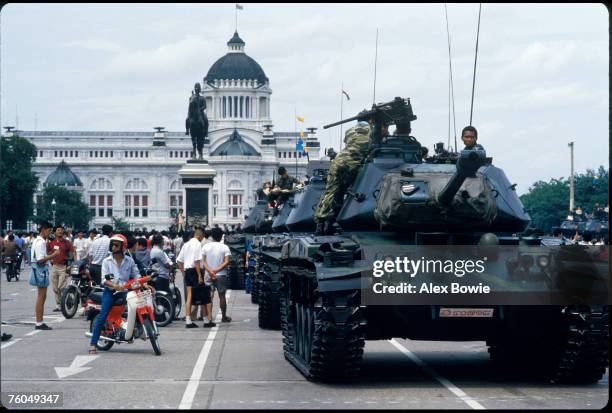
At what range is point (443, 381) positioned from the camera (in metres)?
15.2

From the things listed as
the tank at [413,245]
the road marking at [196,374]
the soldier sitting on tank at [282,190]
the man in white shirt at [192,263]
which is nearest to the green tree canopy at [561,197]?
the soldier sitting on tank at [282,190]

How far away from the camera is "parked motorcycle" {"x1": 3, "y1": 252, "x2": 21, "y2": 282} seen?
47.0 m

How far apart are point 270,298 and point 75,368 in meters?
6.79

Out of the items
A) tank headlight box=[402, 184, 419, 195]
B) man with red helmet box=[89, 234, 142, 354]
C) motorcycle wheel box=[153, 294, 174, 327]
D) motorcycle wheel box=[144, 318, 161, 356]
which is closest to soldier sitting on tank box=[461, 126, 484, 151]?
tank headlight box=[402, 184, 419, 195]

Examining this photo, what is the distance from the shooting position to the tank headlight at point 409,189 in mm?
15641

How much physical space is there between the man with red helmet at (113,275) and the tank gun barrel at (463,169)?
552cm

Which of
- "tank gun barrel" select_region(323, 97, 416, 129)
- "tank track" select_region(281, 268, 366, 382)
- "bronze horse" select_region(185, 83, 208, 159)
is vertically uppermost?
"bronze horse" select_region(185, 83, 208, 159)

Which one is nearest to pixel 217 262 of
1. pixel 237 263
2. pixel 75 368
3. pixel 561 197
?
pixel 75 368

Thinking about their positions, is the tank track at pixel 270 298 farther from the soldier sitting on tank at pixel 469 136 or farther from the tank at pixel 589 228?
the tank at pixel 589 228

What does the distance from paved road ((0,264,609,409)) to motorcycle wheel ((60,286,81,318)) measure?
162 inches

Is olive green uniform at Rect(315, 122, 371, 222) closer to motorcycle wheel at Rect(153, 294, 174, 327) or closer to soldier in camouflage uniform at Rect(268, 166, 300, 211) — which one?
motorcycle wheel at Rect(153, 294, 174, 327)

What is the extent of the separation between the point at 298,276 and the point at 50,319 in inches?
435

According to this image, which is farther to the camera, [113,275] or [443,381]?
→ [113,275]

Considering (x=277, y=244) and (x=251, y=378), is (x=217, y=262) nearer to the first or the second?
(x=277, y=244)
